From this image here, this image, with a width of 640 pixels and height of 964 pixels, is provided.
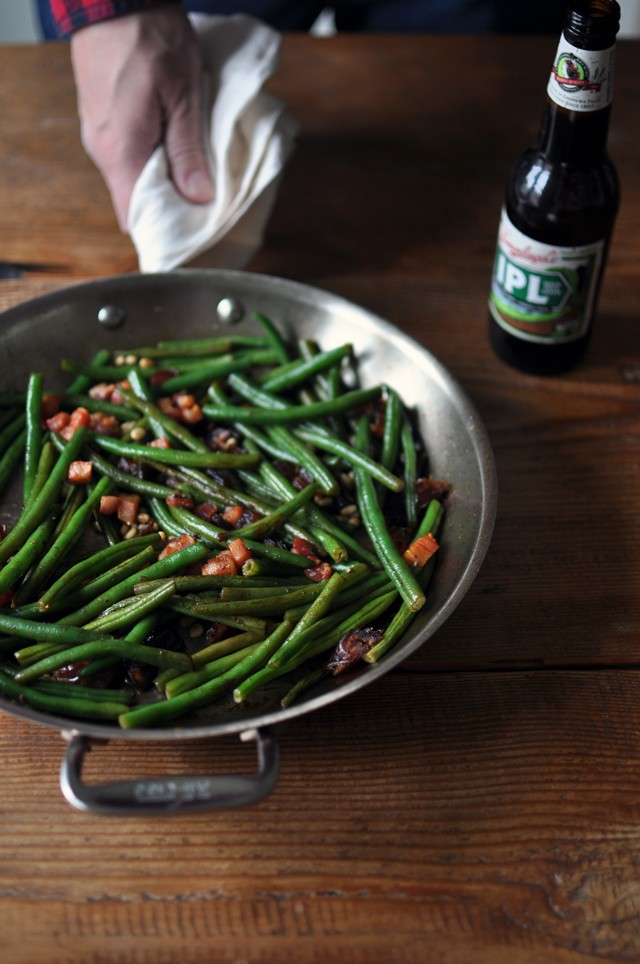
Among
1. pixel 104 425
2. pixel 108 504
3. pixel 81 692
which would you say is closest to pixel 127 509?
pixel 108 504

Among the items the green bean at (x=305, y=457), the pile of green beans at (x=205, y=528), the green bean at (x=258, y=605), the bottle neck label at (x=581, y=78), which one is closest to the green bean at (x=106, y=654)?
the pile of green beans at (x=205, y=528)

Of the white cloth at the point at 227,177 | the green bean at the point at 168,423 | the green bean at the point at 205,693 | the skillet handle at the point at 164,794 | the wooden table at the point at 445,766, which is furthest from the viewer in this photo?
the white cloth at the point at 227,177

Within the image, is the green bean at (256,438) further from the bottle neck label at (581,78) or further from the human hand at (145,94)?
the bottle neck label at (581,78)

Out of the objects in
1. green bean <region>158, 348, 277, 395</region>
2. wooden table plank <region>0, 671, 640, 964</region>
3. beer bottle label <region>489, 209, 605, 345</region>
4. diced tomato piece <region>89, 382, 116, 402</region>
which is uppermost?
beer bottle label <region>489, 209, 605, 345</region>

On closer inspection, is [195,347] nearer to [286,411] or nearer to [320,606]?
[286,411]

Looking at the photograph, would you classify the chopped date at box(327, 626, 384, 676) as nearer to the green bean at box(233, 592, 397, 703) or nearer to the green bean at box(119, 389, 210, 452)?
the green bean at box(233, 592, 397, 703)

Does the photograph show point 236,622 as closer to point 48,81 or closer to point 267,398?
point 267,398

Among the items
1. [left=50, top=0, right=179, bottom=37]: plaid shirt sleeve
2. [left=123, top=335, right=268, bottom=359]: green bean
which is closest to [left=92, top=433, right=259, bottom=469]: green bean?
[left=123, top=335, right=268, bottom=359]: green bean
